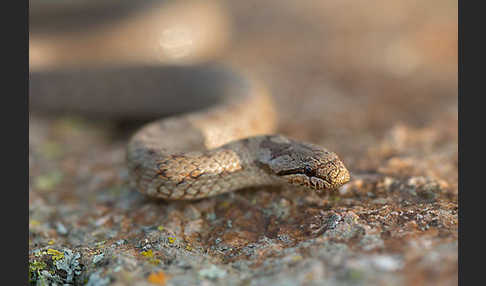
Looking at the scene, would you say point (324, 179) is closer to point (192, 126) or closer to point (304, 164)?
point (304, 164)

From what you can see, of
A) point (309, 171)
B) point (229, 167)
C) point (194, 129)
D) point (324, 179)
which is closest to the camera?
point (324, 179)

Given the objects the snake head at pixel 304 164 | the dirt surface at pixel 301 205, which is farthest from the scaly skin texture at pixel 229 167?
the dirt surface at pixel 301 205

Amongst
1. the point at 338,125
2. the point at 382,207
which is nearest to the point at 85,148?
the point at 338,125

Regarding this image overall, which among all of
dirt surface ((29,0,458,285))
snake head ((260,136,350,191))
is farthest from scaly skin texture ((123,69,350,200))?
dirt surface ((29,0,458,285))

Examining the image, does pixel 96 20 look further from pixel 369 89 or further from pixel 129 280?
pixel 129 280

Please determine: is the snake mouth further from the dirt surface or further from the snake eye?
the dirt surface

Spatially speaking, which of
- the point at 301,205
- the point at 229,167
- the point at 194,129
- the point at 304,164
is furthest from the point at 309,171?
the point at 194,129
